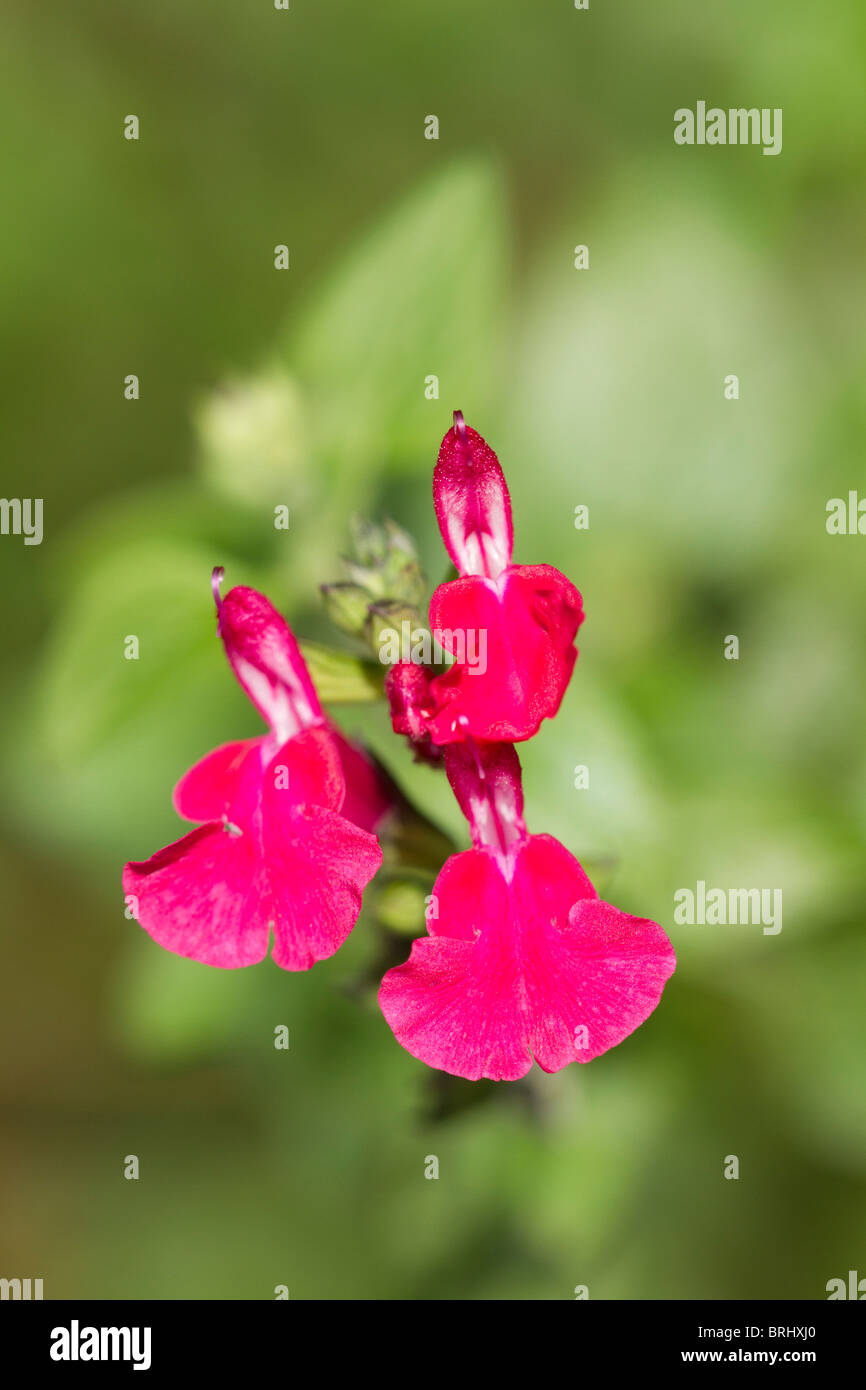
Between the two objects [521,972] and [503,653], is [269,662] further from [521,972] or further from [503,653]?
[521,972]

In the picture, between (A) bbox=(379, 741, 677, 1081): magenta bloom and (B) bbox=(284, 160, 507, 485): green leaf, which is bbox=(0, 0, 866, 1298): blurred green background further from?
(A) bbox=(379, 741, 677, 1081): magenta bloom

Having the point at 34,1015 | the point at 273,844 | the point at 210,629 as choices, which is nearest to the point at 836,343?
the point at 210,629

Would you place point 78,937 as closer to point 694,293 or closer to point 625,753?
point 625,753

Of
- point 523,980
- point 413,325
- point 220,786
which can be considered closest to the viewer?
point 523,980

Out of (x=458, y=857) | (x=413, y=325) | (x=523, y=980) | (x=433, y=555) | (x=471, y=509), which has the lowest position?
(x=523, y=980)

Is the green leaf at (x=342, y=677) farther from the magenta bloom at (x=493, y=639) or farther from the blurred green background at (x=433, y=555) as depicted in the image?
the blurred green background at (x=433, y=555)

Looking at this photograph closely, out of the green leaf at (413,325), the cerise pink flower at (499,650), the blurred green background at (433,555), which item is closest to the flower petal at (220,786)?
the cerise pink flower at (499,650)

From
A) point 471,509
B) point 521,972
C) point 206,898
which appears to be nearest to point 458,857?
point 521,972
